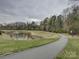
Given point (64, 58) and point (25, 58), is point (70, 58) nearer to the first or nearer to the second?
point (64, 58)

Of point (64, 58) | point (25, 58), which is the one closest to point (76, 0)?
point (64, 58)

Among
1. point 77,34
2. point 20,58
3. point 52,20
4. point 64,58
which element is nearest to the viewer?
point 20,58

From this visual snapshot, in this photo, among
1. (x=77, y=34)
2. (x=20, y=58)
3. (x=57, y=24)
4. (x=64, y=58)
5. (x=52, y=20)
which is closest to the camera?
(x=20, y=58)

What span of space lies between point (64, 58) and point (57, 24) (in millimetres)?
98637

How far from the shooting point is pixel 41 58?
12.4m

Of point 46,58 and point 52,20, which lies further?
point 52,20

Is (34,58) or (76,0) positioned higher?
(76,0)

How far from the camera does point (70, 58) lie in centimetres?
1323

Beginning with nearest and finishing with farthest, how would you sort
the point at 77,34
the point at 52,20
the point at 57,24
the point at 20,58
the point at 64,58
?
the point at 20,58 < the point at 64,58 < the point at 77,34 < the point at 57,24 < the point at 52,20

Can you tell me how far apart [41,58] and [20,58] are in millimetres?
1493

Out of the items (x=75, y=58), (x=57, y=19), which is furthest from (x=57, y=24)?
(x=75, y=58)

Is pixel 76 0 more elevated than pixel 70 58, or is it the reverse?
pixel 76 0

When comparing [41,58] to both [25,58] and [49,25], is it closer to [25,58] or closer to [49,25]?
[25,58]

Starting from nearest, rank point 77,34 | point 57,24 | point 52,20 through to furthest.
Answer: point 77,34 → point 57,24 → point 52,20
